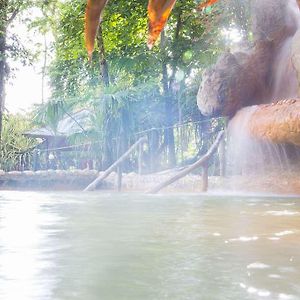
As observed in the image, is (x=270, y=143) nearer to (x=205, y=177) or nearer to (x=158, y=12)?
(x=205, y=177)

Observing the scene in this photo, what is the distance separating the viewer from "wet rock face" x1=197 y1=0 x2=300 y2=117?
7.85m

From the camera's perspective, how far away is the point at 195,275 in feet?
5.28

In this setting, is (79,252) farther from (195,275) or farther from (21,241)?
(195,275)

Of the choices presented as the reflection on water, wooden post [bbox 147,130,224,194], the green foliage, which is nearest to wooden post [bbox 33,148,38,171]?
the green foliage

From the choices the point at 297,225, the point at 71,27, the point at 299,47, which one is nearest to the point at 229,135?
the point at 299,47

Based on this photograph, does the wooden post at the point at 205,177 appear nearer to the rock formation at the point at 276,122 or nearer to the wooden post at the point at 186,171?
the wooden post at the point at 186,171

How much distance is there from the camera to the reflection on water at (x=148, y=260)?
1404mm

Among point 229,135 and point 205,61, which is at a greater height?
point 205,61

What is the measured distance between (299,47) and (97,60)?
10.7 metres

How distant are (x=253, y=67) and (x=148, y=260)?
21.9ft

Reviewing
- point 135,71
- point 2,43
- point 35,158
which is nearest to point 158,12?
point 2,43

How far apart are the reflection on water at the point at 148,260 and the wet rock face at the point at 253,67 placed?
4838 millimetres

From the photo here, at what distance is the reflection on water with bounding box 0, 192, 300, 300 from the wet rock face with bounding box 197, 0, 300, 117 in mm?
4838

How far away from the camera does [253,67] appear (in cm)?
813
